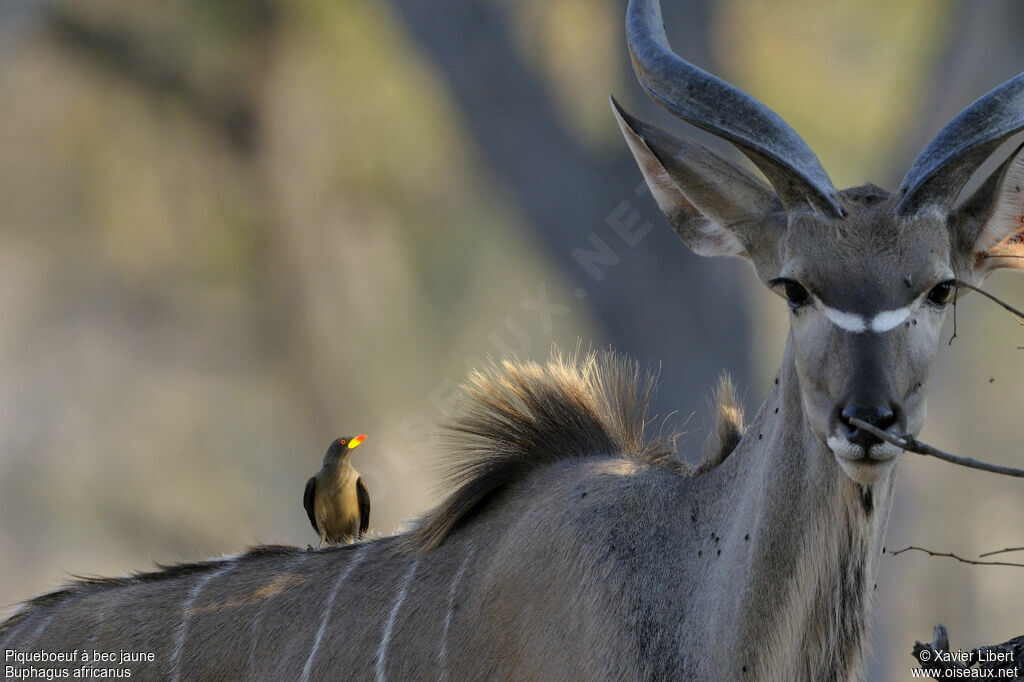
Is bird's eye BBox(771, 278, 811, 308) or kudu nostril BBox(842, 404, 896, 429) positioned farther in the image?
bird's eye BBox(771, 278, 811, 308)

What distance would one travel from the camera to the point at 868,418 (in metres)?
1.62

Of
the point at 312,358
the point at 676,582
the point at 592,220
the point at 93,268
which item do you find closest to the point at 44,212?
the point at 93,268

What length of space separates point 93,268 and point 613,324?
9.54 feet

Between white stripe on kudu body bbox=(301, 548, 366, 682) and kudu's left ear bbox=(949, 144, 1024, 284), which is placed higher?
kudu's left ear bbox=(949, 144, 1024, 284)

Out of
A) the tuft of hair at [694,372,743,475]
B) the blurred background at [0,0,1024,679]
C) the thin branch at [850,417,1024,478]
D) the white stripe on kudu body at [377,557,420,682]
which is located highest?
the blurred background at [0,0,1024,679]

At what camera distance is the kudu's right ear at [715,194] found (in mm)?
1927

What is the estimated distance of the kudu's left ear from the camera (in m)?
1.85

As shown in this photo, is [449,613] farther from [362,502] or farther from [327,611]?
[362,502]

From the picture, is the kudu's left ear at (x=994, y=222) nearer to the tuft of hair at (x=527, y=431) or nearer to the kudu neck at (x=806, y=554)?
the kudu neck at (x=806, y=554)

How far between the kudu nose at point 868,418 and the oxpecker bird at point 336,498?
1948mm

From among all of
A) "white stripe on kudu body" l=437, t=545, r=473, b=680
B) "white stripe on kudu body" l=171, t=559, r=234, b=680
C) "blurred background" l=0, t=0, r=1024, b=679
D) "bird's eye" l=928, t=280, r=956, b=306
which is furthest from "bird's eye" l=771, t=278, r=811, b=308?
"blurred background" l=0, t=0, r=1024, b=679

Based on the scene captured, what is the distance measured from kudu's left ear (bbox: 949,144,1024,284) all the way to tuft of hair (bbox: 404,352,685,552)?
0.69m

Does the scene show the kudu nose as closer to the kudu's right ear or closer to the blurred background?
the kudu's right ear

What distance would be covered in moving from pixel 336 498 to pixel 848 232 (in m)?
A: 1.93
